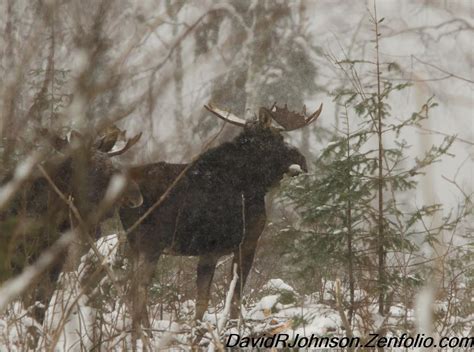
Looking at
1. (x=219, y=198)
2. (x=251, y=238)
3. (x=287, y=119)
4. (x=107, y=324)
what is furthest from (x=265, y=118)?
(x=107, y=324)

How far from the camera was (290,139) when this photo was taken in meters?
10.6

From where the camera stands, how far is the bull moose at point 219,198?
495 centimetres

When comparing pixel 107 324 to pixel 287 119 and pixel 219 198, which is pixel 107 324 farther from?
pixel 287 119

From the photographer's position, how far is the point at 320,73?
11562 mm

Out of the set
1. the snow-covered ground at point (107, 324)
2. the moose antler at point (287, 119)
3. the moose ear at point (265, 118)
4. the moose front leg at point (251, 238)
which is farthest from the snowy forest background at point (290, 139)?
the moose ear at point (265, 118)

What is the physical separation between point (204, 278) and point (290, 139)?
5.88 metres

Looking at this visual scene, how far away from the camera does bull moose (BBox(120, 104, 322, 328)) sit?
4.95 meters

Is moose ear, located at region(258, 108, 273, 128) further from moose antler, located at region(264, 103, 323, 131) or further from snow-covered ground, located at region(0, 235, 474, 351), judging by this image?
snow-covered ground, located at region(0, 235, 474, 351)

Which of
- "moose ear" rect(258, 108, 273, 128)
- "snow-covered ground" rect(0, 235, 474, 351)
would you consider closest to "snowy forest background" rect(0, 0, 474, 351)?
"snow-covered ground" rect(0, 235, 474, 351)

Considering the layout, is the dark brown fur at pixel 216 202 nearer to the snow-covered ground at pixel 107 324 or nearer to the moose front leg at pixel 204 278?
the moose front leg at pixel 204 278

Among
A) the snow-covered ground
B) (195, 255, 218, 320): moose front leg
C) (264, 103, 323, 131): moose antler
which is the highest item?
(264, 103, 323, 131): moose antler

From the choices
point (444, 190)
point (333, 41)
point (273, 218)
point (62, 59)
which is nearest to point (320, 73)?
point (333, 41)

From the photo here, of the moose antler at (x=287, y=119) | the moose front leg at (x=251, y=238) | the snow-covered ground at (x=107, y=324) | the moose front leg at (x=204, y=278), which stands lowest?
the moose front leg at (x=204, y=278)

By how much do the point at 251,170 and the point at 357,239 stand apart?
1220mm
